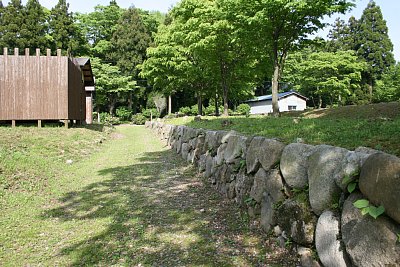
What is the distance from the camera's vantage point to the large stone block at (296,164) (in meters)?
2.96

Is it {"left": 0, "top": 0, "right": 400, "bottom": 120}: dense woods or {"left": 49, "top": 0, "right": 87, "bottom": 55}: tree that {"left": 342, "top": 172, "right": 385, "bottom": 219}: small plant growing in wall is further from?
{"left": 49, "top": 0, "right": 87, "bottom": 55}: tree

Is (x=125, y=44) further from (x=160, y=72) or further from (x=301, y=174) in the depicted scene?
(x=301, y=174)

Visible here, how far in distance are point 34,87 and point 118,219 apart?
36.2 ft

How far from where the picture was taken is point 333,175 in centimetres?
246

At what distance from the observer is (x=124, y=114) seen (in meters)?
37.4

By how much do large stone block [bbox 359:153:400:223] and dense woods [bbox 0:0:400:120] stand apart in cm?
1090

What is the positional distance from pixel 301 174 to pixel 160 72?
1009 inches

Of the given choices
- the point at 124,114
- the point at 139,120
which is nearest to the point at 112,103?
the point at 124,114

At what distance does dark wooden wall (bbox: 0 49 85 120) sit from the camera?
510 inches

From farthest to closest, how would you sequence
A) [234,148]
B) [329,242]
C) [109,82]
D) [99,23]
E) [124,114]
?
[99,23]
[124,114]
[109,82]
[234,148]
[329,242]

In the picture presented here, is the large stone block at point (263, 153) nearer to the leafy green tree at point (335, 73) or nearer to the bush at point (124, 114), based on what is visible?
the leafy green tree at point (335, 73)

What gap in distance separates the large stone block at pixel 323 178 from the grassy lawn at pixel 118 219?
2.61ft

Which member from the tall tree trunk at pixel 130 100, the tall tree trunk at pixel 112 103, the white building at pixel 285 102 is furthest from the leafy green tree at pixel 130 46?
the white building at pixel 285 102

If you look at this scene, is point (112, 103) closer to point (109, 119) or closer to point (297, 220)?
point (109, 119)
